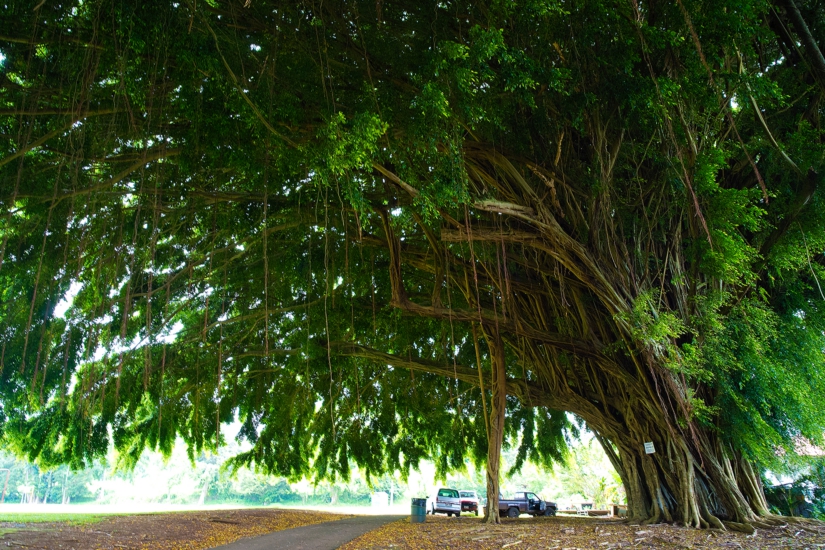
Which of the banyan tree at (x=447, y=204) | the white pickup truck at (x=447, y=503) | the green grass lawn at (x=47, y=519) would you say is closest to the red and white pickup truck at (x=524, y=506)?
the white pickup truck at (x=447, y=503)

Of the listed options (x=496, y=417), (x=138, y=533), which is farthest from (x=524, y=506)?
(x=138, y=533)

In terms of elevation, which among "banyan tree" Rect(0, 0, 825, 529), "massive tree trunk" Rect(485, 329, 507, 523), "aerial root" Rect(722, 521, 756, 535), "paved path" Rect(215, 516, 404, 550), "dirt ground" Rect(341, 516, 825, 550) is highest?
"banyan tree" Rect(0, 0, 825, 529)

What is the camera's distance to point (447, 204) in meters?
6.59

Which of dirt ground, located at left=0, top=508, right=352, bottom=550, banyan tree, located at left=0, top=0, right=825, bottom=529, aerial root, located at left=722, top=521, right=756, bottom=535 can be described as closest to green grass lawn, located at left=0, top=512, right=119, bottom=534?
dirt ground, located at left=0, top=508, right=352, bottom=550

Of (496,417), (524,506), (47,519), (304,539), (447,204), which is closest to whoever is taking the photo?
(447,204)

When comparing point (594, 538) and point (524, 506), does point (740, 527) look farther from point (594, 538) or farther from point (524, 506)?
point (524, 506)

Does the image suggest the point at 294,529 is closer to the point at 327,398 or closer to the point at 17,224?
the point at 327,398

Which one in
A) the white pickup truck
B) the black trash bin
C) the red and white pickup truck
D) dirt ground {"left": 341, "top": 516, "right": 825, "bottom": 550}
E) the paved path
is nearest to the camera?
dirt ground {"left": 341, "top": 516, "right": 825, "bottom": 550}

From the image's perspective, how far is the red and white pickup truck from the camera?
15.9m

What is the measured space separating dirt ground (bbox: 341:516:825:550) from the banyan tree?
2.14 ft

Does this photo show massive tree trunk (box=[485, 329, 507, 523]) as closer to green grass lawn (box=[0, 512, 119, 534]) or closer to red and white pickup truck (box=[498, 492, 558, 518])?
green grass lawn (box=[0, 512, 119, 534])

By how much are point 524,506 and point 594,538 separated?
10912 millimetres

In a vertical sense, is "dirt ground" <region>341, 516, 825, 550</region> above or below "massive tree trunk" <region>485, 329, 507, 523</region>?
below

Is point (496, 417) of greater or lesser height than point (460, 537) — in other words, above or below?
above
